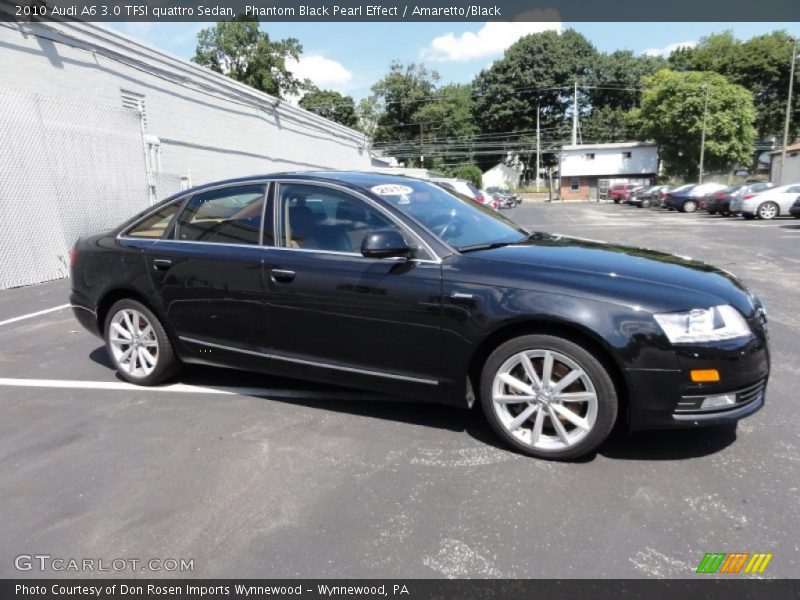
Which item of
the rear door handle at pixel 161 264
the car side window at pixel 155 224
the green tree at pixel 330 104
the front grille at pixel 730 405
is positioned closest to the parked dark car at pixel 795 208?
the front grille at pixel 730 405

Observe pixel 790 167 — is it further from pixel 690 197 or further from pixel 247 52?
pixel 247 52

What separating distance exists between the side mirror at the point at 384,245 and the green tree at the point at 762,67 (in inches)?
2740

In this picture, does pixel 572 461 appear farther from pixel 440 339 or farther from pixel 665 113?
pixel 665 113

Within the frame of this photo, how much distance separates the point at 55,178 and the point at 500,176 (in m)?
72.2

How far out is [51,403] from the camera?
4273mm

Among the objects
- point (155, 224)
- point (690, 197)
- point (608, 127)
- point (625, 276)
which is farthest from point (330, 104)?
point (625, 276)

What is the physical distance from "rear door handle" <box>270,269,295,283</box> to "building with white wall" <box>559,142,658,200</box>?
6011 centimetres

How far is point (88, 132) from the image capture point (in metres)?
10.2

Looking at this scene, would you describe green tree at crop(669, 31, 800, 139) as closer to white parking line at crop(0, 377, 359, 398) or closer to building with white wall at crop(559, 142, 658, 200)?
building with white wall at crop(559, 142, 658, 200)

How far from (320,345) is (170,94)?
1536 centimetres

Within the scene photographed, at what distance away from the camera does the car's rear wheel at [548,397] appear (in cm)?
300

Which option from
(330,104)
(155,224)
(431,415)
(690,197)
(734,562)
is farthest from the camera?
(330,104)

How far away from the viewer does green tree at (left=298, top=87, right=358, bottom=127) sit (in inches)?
2857

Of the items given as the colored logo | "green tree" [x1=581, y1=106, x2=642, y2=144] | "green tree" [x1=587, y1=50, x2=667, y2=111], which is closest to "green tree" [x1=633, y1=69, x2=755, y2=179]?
"green tree" [x1=581, y1=106, x2=642, y2=144]
